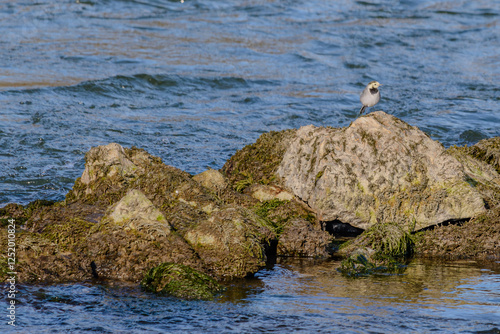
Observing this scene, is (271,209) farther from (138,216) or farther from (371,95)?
(371,95)

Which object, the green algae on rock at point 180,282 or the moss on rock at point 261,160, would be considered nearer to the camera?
the green algae on rock at point 180,282

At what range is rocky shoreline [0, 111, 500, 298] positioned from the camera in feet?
19.9

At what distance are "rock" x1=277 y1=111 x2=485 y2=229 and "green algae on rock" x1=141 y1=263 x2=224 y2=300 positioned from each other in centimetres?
215

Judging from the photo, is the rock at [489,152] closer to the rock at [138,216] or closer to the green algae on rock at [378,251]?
the green algae on rock at [378,251]

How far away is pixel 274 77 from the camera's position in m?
17.5

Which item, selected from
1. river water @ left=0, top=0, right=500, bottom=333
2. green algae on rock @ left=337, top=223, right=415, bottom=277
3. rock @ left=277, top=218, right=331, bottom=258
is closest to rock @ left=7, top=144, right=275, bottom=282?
rock @ left=277, top=218, right=331, bottom=258

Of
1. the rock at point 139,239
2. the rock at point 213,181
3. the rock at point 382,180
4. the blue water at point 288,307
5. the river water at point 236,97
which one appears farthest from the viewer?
the rock at point 213,181

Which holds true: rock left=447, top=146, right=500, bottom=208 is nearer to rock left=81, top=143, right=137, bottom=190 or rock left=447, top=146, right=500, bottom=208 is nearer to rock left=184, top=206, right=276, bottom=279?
rock left=184, top=206, right=276, bottom=279

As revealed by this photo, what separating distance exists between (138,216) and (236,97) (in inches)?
389

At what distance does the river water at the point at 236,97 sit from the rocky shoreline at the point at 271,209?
437mm

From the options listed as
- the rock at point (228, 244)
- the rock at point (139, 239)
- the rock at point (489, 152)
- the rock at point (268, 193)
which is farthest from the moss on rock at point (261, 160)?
the rock at point (489, 152)

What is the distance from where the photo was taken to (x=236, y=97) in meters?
15.8

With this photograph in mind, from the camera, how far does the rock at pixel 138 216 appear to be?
20.1 ft

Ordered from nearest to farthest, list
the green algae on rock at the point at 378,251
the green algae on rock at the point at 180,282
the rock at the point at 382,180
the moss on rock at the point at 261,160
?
the green algae on rock at the point at 180,282 < the green algae on rock at the point at 378,251 < the rock at the point at 382,180 < the moss on rock at the point at 261,160
